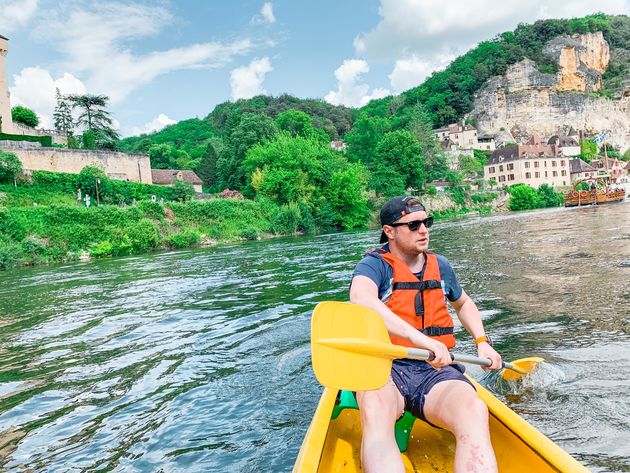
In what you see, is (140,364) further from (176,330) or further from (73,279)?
(73,279)

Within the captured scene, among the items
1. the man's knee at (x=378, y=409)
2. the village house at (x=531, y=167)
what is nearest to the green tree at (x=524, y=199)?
the village house at (x=531, y=167)

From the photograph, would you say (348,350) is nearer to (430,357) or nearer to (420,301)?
(430,357)

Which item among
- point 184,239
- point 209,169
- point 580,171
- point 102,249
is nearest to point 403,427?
point 102,249

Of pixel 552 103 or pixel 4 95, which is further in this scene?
pixel 552 103

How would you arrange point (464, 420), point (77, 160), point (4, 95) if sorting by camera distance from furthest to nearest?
1. point (4, 95)
2. point (77, 160)
3. point (464, 420)

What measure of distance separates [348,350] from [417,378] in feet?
1.66

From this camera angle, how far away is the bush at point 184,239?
2916cm

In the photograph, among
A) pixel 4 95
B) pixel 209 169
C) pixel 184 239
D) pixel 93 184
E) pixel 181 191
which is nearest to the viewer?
pixel 184 239

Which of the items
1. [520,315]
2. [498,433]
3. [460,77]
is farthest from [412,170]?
[460,77]

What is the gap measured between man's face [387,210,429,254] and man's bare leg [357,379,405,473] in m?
0.82

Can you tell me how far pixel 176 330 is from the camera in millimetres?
7016

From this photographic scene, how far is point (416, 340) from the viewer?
2.68 metres

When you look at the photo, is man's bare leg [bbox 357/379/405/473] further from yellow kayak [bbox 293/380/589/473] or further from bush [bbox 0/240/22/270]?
bush [bbox 0/240/22/270]

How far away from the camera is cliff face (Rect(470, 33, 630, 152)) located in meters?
91.7
